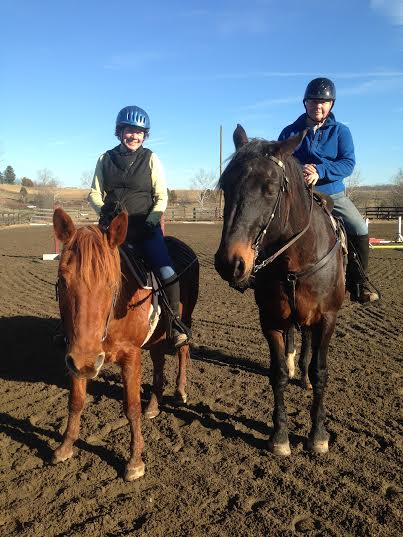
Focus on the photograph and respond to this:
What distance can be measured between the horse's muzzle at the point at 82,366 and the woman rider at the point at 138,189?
1.45m

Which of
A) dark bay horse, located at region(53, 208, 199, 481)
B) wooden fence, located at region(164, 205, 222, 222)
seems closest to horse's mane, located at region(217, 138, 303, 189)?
dark bay horse, located at region(53, 208, 199, 481)

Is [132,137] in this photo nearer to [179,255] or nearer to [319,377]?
[179,255]

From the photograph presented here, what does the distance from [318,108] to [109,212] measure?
2301 millimetres

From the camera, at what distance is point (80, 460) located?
378cm

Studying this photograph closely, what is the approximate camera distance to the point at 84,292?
2867mm

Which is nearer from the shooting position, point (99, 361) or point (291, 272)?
point (99, 361)

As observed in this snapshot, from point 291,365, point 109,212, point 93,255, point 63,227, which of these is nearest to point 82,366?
point 93,255

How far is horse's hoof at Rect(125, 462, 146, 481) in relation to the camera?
3.49m

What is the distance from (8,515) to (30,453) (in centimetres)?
85

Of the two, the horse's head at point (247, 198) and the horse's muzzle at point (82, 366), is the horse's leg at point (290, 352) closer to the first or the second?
the horse's head at point (247, 198)

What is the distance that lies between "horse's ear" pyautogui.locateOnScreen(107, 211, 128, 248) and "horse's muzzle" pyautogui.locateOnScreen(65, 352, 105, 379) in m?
0.78

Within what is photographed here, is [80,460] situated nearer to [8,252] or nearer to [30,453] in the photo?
[30,453]

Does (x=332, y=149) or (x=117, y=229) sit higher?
(x=332, y=149)

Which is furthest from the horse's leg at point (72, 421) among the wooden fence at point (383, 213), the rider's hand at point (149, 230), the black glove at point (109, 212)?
the wooden fence at point (383, 213)
